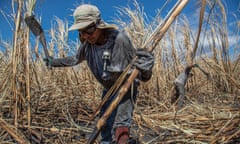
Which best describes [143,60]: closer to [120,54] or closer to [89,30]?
[120,54]

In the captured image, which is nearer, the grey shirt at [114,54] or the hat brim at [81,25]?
the hat brim at [81,25]

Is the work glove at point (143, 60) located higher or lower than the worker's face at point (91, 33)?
lower

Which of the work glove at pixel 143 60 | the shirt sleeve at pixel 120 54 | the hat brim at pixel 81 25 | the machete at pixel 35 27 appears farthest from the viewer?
the machete at pixel 35 27

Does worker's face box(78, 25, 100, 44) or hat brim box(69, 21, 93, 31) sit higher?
hat brim box(69, 21, 93, 31)

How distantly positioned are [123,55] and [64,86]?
67.7 inches

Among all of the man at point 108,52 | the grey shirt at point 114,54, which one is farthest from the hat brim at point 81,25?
the grey shirt at point 114,54

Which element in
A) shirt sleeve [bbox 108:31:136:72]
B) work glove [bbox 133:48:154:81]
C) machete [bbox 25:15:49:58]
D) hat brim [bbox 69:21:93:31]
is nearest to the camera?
work glove [bbox 133:48:154:81]

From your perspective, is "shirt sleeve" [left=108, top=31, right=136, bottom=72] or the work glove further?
"shirt sleeve" [left=108, top=31, right=136, bottom=72]

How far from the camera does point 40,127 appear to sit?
2.28 metres

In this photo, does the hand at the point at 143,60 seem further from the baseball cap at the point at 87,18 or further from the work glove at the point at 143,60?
the baseball cap at the point at 87,18

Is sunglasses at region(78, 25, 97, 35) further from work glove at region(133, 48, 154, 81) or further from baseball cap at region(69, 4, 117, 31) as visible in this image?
work glove at region(133, 48, 154, 81)

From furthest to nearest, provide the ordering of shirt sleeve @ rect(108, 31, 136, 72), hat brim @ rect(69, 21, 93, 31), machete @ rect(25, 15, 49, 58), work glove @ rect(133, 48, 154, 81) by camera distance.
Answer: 1. machete @ rect(25, 15, 49, 58)
2. shirt sleeve @ rect(108, 31, 136, 72)
3. hat brim @ rect(69, 21, 93, 31)
4. work glove @ rect(133, 48, 154, 81)

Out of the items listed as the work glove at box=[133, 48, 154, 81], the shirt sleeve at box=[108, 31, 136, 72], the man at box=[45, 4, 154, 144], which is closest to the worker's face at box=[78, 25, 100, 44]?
the man at box=[45, 4, 154, 144]

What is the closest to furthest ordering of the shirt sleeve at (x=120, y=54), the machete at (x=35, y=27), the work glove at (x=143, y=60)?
1. the work glove at (x=143, y=60)
2. the shirt sleeve at (x=120, y=54)
3. the machete at (x=35, y=27)
